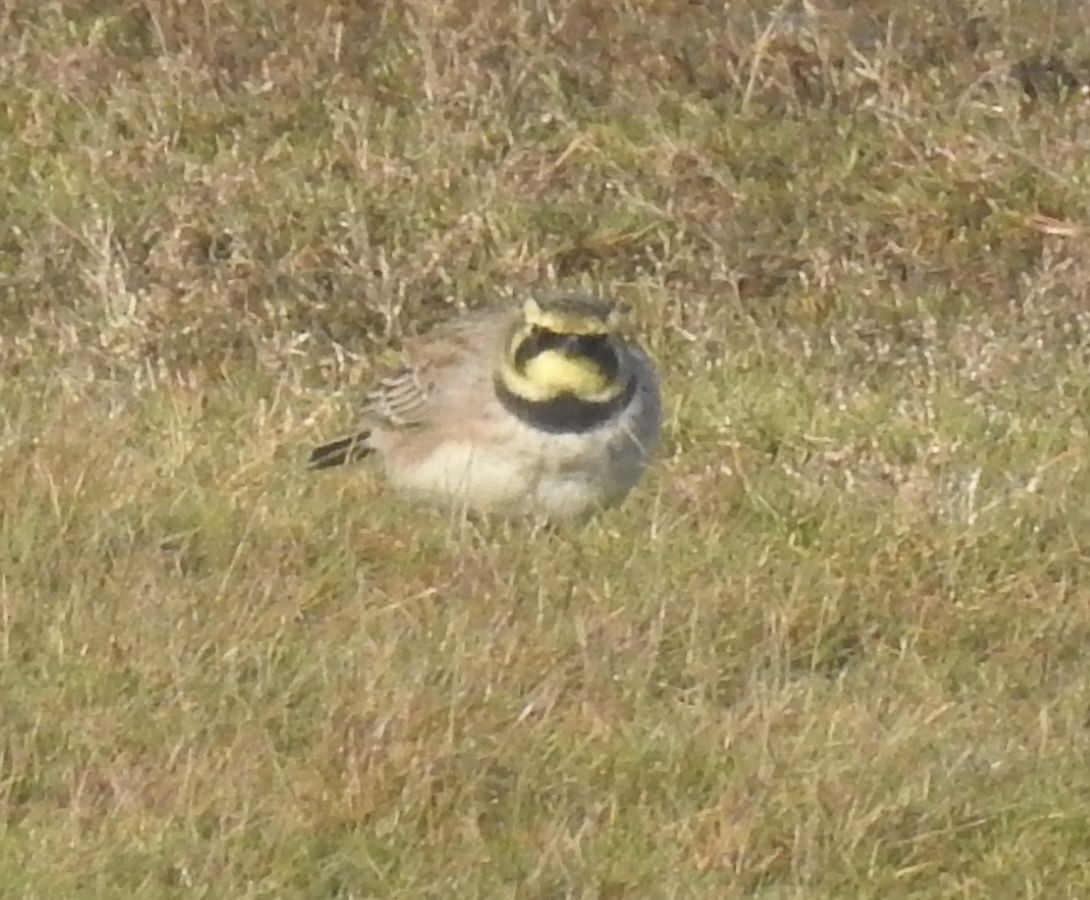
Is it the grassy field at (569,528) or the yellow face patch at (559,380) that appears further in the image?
the yellow face patch at (559,380)

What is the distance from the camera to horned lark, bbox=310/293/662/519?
21.5ft

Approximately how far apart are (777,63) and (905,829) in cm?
660

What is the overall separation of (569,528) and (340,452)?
3.03 ft

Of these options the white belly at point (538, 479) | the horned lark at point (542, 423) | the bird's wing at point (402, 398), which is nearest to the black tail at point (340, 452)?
the bird's wing at point (402, 398)

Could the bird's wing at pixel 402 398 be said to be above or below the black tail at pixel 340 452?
above

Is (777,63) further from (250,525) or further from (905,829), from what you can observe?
(905,829)

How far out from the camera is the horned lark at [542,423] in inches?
258

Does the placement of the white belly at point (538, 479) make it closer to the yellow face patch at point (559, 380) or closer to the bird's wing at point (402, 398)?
the yellow face patch at point (559, 380)

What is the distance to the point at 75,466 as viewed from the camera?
650 cm

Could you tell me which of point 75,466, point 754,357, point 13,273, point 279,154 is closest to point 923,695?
point 75,466

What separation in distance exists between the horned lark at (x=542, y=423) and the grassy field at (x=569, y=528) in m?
0.10

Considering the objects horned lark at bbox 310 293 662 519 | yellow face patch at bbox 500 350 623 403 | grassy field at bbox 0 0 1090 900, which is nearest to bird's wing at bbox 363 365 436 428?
horned lark at bbox 310 293 662 519

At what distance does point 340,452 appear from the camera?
23.7 feet

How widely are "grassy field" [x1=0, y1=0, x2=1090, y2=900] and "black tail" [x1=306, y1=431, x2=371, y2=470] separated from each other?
0.15 m
